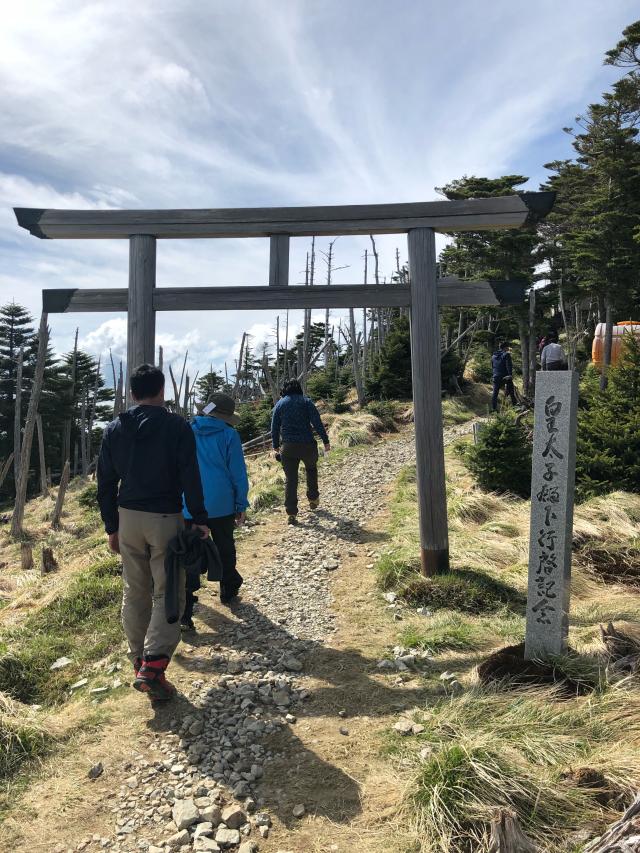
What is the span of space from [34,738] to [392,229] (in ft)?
15.6

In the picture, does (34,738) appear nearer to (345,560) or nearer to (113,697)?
(113,697)

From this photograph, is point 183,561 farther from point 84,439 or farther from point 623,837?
point 84,439

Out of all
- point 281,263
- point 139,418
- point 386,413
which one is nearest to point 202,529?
point 139,418

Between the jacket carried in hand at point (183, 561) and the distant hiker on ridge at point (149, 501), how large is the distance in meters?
0.06

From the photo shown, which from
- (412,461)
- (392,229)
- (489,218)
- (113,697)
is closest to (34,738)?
(113,697)

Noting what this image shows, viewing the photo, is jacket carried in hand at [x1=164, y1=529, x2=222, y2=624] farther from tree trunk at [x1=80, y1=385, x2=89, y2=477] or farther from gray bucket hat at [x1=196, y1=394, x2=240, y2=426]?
tree trunk at [x1=80, y1=385, x2=89, y2=477]

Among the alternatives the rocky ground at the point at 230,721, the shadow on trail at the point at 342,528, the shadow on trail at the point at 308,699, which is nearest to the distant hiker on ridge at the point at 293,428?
the shadow on trail at the point at 342,528

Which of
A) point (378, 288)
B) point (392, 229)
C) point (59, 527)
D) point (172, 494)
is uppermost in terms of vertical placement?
point (392, 229)

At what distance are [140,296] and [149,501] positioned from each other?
7.90 feet

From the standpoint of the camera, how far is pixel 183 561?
11.4 feet

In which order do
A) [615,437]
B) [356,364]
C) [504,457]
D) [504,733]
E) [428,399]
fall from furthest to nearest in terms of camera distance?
[356,364] → [504,457] → [615,437] → [428,399] → [504,733]

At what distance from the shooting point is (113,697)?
11.9 ft

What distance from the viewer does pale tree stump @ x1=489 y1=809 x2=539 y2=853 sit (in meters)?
2.09

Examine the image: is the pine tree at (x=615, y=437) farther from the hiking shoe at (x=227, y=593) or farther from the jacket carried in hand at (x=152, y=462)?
the jacket carried in hand at (x=152, y=462)
